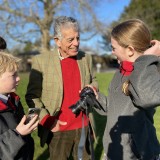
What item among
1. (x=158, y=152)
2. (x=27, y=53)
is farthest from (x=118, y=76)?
(x=27, y=53)

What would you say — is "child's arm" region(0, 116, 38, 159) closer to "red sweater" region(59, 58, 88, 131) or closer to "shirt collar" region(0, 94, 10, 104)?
"shirt collar" region(0, 94, 10, 104)

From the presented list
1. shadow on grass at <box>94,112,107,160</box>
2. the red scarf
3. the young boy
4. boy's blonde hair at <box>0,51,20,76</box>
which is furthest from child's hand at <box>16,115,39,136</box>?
shadow on grass at <box>94,112,107,160</box>

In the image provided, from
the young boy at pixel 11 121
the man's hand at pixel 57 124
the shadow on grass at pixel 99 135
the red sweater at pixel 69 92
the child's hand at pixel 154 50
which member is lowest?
the shadow on grass at pixel 99 135

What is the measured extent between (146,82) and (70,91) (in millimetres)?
1476

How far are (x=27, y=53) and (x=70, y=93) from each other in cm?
5319

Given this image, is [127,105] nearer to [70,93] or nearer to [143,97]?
[143,97]

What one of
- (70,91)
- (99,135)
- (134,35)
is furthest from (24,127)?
(99,135)

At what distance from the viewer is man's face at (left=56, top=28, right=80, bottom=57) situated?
3.28 m

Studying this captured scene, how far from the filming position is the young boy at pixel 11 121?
7.15 feet

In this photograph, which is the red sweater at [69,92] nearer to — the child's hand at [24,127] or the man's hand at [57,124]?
the man's hand at [57,124]

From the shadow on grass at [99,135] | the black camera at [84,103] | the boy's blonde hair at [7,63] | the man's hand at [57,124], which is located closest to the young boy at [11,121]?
the boy's blonde hair at [7,63]

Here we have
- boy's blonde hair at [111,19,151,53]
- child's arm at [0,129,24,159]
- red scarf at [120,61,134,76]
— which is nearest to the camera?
child's arm at [0,129,24,159]

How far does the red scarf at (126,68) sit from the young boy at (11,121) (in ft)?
2.79

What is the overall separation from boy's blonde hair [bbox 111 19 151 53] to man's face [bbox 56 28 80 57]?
3.00 ft
